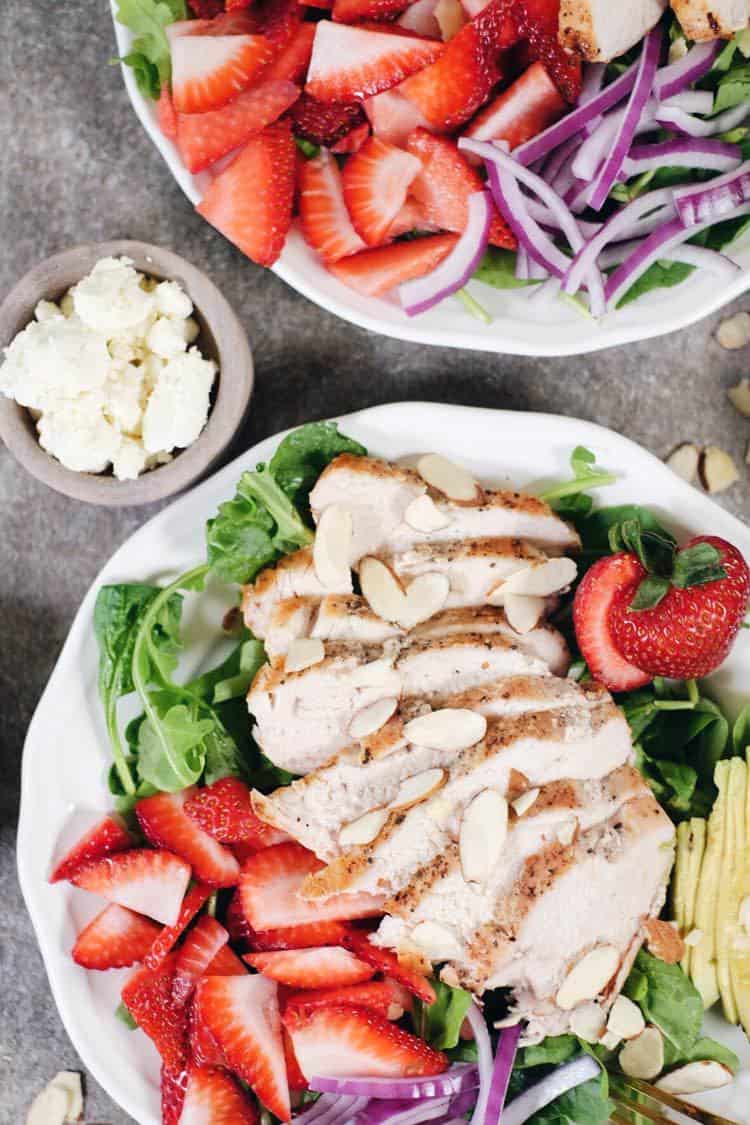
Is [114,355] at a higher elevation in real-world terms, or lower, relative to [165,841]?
higher

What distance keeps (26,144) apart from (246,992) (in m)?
1.41

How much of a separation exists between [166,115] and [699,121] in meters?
0.76

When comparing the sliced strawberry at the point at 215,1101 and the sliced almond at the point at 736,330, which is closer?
the sliced strawberry at the point at 215,1101

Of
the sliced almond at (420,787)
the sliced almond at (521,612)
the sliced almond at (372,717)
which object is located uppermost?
the sliced almond at (521,612)

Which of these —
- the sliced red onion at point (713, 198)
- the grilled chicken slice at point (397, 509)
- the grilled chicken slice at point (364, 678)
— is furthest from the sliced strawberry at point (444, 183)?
the grilled chicken slice at point (364, 678)

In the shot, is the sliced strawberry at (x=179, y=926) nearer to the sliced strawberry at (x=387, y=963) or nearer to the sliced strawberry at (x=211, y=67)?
the sliced strawberry at (x=387, y=963)

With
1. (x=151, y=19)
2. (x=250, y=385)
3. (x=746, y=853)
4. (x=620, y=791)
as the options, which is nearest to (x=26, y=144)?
(x=151, y=19)

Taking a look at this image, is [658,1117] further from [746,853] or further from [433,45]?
[433,45]

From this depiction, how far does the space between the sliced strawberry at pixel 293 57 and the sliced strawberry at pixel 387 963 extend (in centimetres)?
128

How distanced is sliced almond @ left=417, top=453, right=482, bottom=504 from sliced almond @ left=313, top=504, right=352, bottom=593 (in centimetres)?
13

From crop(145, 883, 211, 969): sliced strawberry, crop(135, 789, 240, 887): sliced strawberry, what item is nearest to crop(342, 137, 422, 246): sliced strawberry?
crop(135, 789, 240, 887): sliced strawberry

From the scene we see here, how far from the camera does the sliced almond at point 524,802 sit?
1624mm

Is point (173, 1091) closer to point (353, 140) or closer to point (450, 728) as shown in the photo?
point (450, 728)

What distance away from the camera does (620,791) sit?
1686 millimetres
